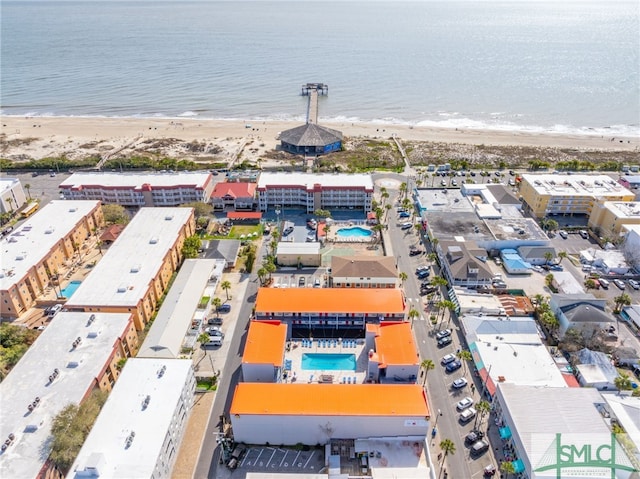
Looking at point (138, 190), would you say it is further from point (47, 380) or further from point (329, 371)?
point (329, 371)

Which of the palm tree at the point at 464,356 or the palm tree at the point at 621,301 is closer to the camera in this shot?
the palm tree at the point at 464,356

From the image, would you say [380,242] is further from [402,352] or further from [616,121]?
[616,121]

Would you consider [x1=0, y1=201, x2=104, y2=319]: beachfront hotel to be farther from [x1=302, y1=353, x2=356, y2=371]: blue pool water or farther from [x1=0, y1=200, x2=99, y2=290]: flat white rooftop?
[x1=302, y1=353, x2=356, y2=371]: blue pool water

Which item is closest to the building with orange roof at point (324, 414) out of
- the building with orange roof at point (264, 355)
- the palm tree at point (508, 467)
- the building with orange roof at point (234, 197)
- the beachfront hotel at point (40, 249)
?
the building with orange roof at point (264, 355)

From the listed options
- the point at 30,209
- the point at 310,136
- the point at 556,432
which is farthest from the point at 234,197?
the point at 556,432

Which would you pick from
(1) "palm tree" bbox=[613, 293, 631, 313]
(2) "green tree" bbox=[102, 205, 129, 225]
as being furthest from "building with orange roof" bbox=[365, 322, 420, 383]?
(2) "green tree" bbox=[102, 205, 129, 225]

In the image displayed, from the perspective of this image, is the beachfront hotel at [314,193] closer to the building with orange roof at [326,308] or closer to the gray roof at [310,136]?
the gray roof at [310,136]

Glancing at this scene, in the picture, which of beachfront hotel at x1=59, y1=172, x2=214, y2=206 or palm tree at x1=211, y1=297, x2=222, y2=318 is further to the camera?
beachfront hotel at x1=59, y1=172, x2=214, y2=206
